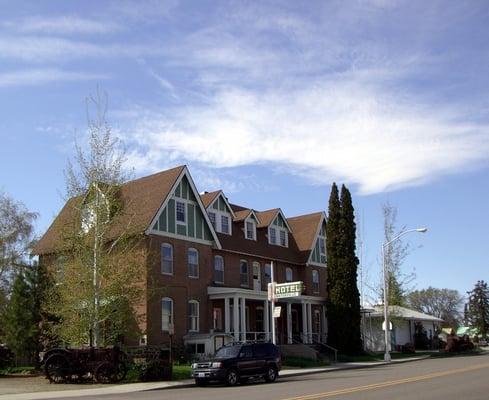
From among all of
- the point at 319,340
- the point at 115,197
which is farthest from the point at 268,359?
the point at 319,340

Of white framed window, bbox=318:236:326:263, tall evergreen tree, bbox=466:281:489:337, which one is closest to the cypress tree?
white framed window, bbox=318:236:326:263

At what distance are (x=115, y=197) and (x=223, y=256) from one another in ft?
43.7

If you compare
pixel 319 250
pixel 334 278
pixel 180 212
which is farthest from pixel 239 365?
pixel 319 250

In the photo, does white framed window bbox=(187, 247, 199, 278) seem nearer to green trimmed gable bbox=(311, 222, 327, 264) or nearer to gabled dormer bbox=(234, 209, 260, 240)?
gabled dormer bbox=(234, 209, 260, 240)

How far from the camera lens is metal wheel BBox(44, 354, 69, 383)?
25.6m

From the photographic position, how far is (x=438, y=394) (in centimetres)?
1731

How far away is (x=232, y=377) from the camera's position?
79.4ft

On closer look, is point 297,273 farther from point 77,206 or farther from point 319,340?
point 77,206

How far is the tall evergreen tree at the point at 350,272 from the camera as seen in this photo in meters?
44.7

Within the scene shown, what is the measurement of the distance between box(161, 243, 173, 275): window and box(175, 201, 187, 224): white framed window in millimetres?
1799

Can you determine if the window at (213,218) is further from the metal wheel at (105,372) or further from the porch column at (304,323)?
the metal wheel at (105,372)

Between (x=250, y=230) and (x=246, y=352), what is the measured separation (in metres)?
20.9

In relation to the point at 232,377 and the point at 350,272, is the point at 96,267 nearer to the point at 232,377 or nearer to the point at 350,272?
the point at 232,377

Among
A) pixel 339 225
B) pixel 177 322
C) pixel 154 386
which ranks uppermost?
pixel 339 225
